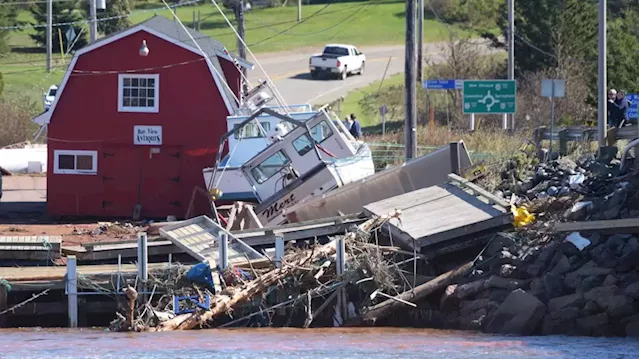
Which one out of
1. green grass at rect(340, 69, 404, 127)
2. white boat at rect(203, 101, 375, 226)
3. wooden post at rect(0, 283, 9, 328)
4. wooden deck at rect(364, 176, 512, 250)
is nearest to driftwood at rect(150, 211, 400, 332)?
wooden deck at rect(364, 176, 512, 250)

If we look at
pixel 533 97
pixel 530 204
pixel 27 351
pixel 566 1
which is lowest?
pixel 27 351

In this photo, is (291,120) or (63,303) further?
(291,120)

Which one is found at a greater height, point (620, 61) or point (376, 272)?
point (620, 61)

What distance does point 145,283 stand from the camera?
2056 cm

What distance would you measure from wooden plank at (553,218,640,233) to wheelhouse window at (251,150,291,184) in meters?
10.5

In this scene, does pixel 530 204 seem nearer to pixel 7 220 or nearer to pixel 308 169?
pixel 308 169

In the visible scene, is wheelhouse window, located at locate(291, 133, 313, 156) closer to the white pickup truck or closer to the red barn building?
the red barn building

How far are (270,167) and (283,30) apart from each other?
52843 millimetres

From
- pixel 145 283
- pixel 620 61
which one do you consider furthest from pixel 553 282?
pixel 620 61

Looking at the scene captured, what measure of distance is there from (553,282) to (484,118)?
3040 cm

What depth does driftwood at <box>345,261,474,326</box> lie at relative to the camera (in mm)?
20484

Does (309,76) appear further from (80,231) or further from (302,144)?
(80,231)

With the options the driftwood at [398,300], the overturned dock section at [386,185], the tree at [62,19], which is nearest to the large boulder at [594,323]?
the driftwood at [398,300]

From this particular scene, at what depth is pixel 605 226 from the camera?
67.0 feet
